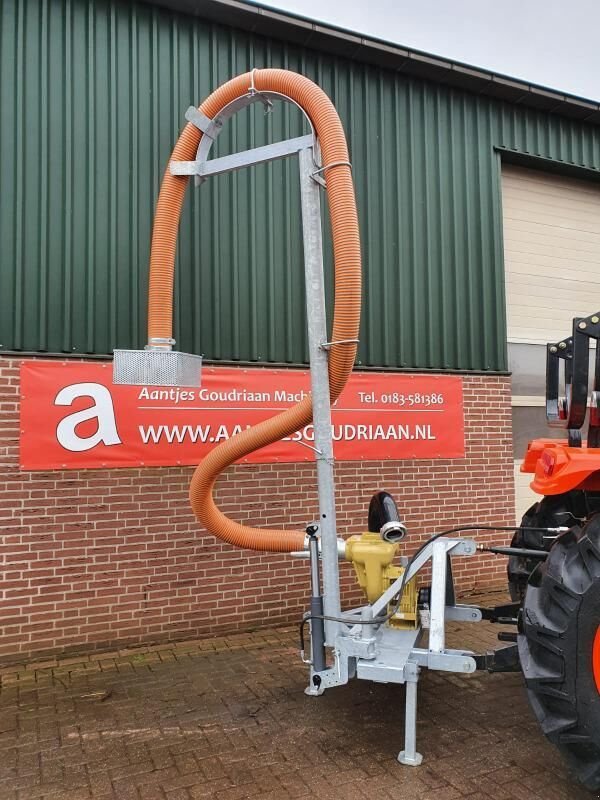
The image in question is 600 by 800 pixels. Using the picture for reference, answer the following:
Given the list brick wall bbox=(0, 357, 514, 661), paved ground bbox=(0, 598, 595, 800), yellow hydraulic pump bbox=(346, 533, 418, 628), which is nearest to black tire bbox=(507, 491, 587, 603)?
paved ground bbox=(0, 598, 595, 800)

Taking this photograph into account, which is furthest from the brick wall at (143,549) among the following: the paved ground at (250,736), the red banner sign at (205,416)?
the paved ground at (250,736)

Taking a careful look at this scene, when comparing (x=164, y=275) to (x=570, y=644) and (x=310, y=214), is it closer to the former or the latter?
(x=310, y=214)

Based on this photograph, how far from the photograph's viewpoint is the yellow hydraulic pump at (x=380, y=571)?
12.8ft

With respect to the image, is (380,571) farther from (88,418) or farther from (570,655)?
(88,418)

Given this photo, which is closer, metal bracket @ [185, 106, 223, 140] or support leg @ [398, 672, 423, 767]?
support leg @ [398, 672, 423, 767]

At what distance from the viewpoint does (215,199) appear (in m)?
5.74

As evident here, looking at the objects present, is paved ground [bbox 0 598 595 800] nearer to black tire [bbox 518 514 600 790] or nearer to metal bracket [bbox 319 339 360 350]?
black tire [bbox 518 514 600 790]

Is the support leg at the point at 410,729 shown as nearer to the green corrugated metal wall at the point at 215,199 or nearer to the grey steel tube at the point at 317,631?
the grey steel tube at the point at 317,631

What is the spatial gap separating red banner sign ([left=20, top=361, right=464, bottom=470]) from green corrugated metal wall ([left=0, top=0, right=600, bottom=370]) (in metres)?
0.24

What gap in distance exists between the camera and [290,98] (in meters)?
4.00

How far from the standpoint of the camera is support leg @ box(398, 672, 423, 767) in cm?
330

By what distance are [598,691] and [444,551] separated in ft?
3.35

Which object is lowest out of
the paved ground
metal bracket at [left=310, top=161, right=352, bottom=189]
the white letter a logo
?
the paved ground

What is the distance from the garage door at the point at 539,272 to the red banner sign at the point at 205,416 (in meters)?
1.12
